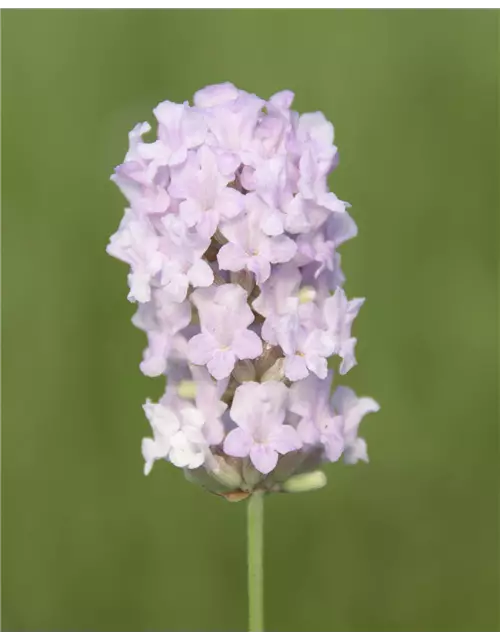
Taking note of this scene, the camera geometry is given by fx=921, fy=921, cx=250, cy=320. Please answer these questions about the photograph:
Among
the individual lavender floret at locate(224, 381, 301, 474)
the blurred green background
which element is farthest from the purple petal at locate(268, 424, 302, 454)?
the blurred green background

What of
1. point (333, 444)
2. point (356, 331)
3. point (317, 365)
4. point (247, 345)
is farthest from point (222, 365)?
point (356, 331)

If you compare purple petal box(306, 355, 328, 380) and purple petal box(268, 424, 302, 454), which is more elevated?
purple petal box(306, 355, 328, 380)

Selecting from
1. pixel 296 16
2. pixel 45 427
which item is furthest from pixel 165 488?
pixel 296 16

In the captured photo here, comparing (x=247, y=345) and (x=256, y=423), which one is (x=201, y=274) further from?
(x=256, y=423)

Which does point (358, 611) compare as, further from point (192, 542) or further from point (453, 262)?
point (453, 262)

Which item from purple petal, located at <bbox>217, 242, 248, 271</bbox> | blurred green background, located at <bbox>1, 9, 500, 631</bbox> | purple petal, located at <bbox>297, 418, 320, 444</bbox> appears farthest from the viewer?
blurred green background, located at <bbox>1, 9, 500, 631</bbox>

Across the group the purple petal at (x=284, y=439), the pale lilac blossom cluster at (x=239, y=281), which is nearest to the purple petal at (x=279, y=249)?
the pale lilac blossom cluster at (x=239, y=281)

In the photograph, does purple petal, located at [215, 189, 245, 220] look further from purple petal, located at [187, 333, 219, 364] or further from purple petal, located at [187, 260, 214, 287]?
purple petal, located at [187, 333, 219, 364]
